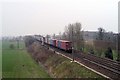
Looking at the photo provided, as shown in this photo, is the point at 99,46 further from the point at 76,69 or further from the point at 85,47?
the point at 76,69

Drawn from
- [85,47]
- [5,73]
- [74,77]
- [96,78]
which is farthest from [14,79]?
[85,47]

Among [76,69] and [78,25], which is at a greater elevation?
[78,25]

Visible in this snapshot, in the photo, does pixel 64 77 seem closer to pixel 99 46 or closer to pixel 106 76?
pixel 106 76

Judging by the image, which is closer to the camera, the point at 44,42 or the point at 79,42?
the point at 79,42

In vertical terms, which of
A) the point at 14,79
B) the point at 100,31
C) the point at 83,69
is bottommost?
the point at 14,79

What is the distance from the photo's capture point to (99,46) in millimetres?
29078

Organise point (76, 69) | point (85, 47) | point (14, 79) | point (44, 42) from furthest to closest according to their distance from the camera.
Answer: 1. point (44, 42)
2. point (85, 47)
3. point (14, 79)
4. point (76, 69)

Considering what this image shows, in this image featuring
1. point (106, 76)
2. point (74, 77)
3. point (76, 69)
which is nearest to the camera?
point (106, 76)

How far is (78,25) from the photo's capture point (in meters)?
48.0

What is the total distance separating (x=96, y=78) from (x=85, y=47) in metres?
21.0

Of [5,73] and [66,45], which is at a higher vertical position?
[66,45]

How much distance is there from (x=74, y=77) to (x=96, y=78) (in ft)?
10.1

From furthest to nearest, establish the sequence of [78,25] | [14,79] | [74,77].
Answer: [78,25], [14,79], [74,77]

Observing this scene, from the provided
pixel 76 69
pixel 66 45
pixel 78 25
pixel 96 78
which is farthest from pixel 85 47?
pixel 96 78
